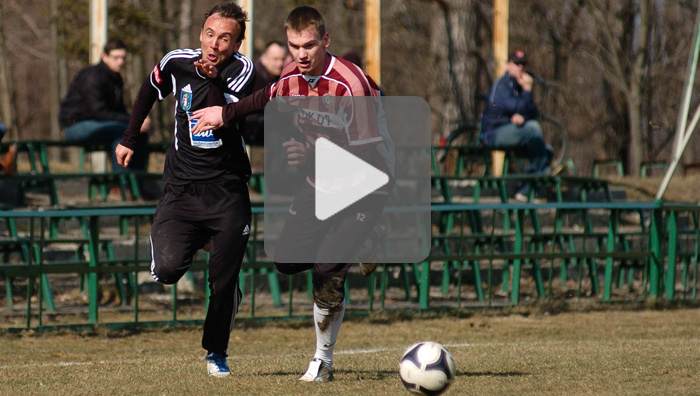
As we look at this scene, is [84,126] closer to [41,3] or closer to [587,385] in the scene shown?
[587,385]

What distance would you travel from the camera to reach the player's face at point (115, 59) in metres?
11.8

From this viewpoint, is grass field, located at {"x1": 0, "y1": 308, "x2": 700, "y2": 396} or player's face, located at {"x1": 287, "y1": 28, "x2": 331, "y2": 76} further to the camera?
grass field, located at {"x1": 0, "y1": 308, "x2": 700, "y2": 396}

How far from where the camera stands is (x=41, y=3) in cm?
3350

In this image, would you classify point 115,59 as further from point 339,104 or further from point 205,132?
point 339,104

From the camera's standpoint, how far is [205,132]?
585 cm

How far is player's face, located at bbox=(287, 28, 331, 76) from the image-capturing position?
Answer: 18.1 ft

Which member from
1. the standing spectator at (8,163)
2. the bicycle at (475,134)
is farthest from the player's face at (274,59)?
the bicycle at (475,134)

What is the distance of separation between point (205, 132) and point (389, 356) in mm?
2358

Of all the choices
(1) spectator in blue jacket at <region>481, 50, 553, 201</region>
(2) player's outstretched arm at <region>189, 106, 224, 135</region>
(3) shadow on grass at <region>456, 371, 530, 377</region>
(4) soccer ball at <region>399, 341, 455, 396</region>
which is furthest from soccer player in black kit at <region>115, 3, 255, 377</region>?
(1) spectator in blue jacket at <region>481, 50, 553, 201</region>

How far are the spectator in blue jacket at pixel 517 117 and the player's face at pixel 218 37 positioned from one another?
8.02 metres

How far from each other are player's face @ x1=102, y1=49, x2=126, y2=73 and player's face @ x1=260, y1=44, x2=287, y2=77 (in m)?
1.66

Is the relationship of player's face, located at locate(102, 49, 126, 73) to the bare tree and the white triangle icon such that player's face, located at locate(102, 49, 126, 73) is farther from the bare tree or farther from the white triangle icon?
the bare tree

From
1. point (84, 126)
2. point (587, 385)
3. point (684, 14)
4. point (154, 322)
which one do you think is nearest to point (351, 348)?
point (154, 322)

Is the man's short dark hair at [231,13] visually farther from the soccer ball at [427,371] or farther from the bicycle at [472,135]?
the bicycle at [472,135]
